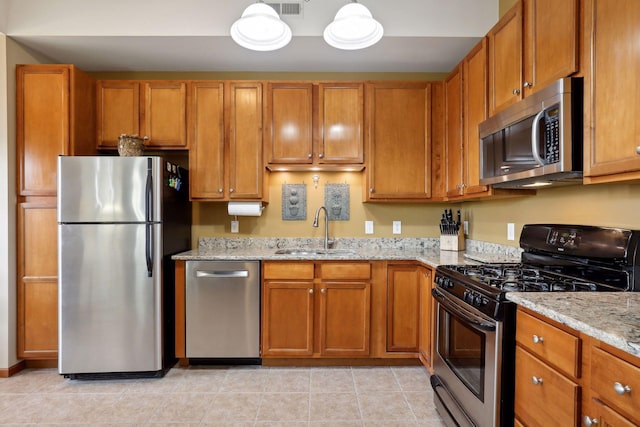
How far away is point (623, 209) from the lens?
1.64 meters

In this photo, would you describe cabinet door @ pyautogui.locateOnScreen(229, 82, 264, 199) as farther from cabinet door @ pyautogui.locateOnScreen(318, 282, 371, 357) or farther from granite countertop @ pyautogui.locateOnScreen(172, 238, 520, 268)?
cabinet door @ pyautogui.locateOnScreen(318, 282, 371, 357)

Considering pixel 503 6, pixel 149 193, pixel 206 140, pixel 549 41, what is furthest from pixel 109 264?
pixel 503 6

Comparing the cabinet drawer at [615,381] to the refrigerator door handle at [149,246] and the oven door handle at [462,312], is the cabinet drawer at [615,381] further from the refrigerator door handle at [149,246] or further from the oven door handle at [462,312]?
the refrigerator door handle at [149,246]

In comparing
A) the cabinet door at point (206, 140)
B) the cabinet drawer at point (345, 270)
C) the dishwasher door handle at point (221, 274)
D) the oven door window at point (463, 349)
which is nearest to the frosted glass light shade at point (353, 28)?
the cabinet door at point (206, 140)

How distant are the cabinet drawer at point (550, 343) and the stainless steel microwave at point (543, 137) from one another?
0.69 meters

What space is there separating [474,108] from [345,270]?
1507mm

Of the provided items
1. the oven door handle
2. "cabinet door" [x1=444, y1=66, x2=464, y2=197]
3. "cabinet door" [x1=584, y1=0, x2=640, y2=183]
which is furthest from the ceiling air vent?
the oven door handle

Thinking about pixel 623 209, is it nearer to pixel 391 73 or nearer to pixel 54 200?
pixel 391 73

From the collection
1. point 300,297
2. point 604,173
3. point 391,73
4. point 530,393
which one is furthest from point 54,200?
point 604,173

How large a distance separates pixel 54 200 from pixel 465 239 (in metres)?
3.50

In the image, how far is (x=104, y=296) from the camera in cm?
253

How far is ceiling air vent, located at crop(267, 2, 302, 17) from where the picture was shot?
8.34ft

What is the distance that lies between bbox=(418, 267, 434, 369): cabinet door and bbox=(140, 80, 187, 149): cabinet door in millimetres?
2283

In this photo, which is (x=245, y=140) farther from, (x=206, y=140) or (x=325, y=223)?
(x=325, y=223)
